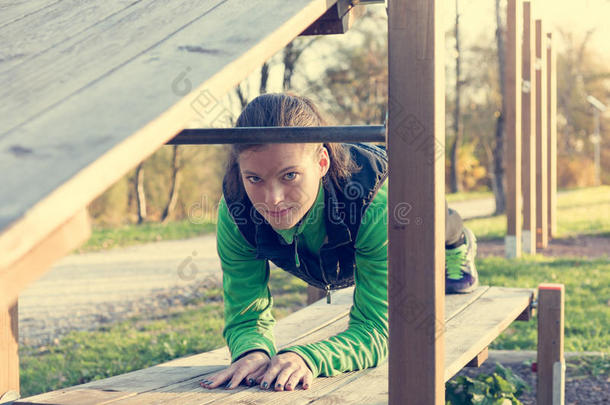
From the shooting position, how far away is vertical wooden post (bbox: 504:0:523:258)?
7391mm

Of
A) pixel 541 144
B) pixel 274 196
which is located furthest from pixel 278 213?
pixel 541 144

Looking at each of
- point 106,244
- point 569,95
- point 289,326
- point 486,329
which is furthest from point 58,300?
point 569,95

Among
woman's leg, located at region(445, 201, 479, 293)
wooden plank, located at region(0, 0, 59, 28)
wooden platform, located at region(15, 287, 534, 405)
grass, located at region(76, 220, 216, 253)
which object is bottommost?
grass, located at region(76, 220, 216, 253)

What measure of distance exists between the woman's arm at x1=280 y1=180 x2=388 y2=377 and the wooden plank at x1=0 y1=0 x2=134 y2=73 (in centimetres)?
104

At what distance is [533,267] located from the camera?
7148 millimetres

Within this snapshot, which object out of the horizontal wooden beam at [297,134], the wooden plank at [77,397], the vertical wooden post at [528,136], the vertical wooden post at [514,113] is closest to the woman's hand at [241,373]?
the wooden plank at [77,397]

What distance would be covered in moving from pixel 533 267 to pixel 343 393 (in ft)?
19.0

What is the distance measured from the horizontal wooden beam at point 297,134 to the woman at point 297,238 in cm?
25

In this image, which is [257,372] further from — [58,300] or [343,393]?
[58,300]

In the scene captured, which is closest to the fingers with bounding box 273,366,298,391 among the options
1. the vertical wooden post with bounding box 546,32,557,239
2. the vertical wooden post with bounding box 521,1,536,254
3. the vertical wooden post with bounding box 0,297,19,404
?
the vertical wooden post with bounding box 0,297,19,404

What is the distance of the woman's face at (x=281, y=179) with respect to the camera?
6.51ft

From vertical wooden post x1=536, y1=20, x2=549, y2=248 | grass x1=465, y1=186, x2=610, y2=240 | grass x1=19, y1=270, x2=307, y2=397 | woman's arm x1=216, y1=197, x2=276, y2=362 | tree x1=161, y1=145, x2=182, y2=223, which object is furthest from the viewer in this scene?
tree x1=161, y1=145, x2=182, y2=223

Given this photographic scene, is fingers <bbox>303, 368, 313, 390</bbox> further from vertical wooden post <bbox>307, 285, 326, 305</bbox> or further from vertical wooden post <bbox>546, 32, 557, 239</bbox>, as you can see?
vertical wooden post <bbox>546, 32, 557, 239</bbox>

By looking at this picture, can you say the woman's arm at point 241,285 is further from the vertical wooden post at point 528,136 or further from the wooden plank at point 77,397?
the vertical wooden post at point 528,136
